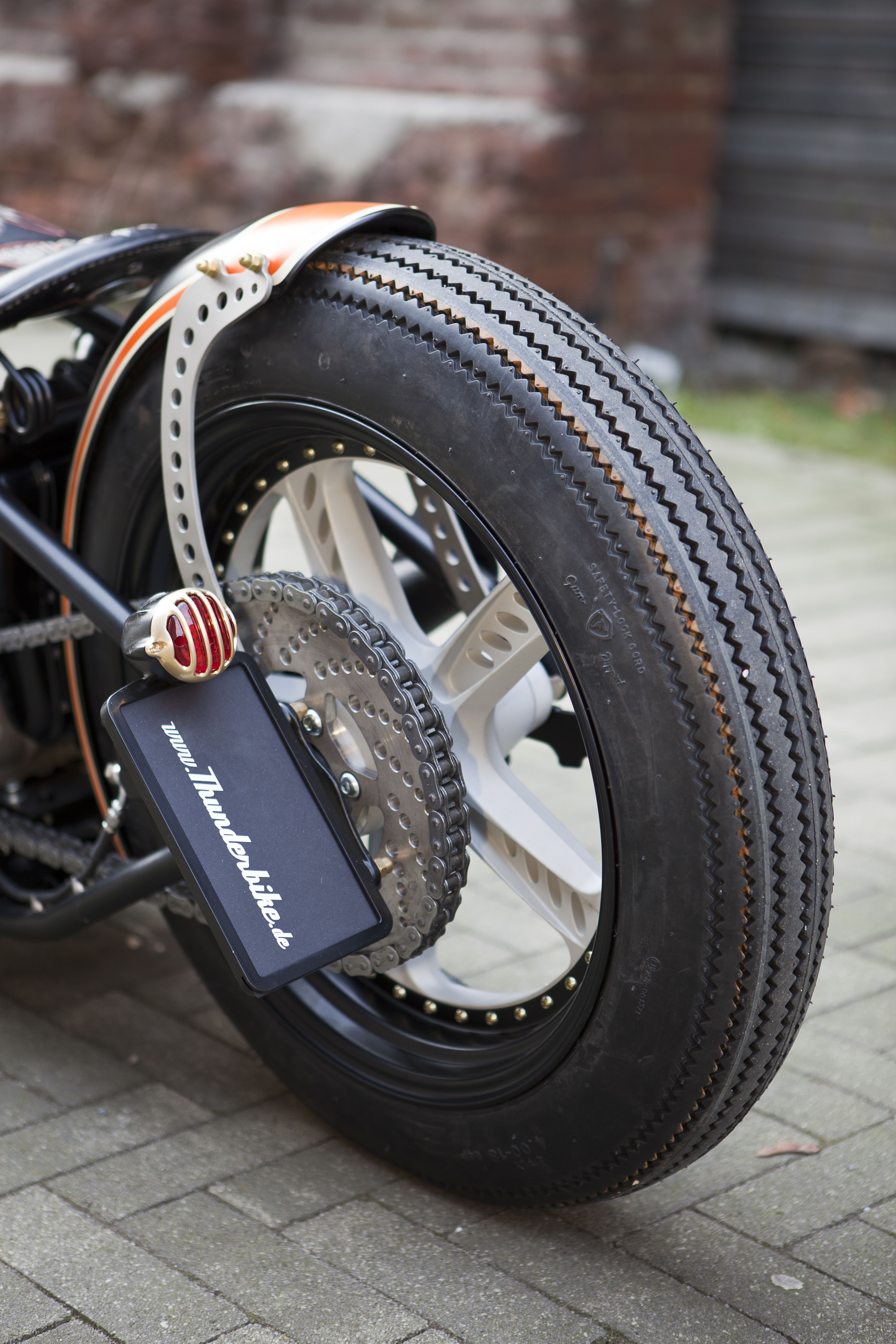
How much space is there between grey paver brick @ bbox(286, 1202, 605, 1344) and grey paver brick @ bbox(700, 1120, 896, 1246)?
1.08ft

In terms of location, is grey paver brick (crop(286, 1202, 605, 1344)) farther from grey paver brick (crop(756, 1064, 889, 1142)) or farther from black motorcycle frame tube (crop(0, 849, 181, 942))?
grey paver brick (crop(756, 1064, 889, 1142))

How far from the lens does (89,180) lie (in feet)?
29.7

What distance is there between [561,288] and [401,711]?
6.41m

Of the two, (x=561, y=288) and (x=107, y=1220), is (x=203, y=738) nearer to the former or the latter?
(x=107, y=1220)

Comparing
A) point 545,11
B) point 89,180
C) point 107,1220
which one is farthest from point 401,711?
point 89,180

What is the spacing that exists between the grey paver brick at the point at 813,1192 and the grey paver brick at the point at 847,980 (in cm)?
40

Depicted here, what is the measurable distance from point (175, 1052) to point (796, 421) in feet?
19.6

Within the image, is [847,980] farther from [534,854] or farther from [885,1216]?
[534,854]

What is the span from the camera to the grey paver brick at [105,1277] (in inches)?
67.2

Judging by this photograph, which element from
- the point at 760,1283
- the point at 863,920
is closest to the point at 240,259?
the point at 760,1283

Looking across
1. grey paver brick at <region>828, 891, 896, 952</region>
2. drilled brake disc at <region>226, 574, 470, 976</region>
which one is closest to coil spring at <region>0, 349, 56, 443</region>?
drilled brake disc at <region>226, 574, 470, 976</region>

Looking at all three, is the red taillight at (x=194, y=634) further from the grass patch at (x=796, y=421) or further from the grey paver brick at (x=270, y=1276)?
the grass patch at (x=796, y=421)

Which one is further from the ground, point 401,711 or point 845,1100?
point 401,711

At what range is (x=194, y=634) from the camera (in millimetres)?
1721
